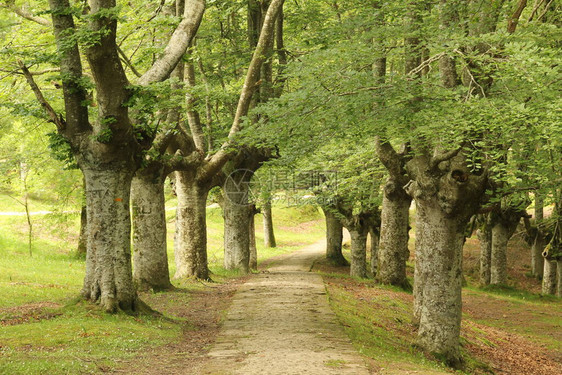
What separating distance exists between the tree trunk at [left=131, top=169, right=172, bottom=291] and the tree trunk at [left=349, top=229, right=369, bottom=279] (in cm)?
1224

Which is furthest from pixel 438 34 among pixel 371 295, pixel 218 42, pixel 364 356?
pixel 218 42

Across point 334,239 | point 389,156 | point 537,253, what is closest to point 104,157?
point 389,156

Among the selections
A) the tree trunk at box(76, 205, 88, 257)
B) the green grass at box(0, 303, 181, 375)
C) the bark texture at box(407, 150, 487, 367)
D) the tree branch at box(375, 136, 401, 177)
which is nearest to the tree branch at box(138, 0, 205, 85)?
the green grass at box(0, 303, 181, 375)

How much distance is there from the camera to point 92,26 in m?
9.05

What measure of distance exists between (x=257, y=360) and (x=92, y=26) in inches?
240

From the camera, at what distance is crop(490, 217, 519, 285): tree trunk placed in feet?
75.8

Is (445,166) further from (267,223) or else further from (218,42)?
(267,223)

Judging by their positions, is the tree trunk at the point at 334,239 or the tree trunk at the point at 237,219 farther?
the tree trunk at the point at 334,239

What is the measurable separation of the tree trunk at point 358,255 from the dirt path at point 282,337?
9.01m

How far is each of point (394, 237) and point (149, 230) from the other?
766 centimetres

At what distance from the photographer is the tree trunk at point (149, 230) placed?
14.7 metres

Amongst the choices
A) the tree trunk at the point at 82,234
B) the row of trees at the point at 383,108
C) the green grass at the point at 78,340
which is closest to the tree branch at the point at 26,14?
the row of trees at the point at 383,108

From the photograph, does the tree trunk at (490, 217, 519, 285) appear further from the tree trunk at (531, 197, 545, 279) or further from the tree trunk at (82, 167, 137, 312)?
the tree trunk at (82, 167, 137, 312)

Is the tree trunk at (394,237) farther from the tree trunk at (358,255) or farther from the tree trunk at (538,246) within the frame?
the tree trunk at (538,246)
